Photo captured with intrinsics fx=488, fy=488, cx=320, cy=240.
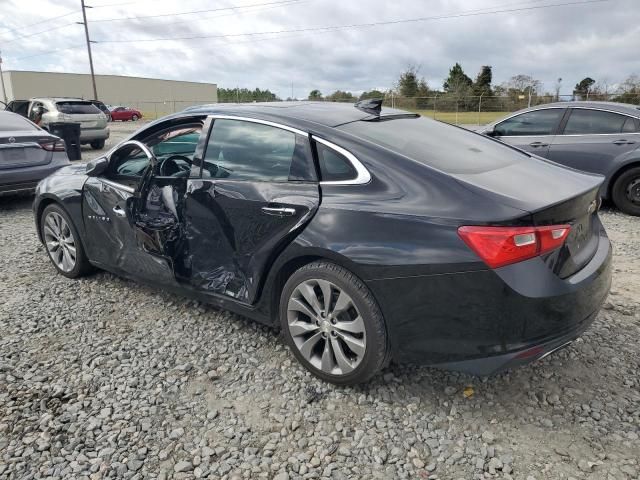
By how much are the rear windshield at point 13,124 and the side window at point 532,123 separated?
7252 millimetres

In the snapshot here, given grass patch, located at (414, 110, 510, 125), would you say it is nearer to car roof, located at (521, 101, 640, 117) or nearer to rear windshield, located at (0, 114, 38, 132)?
car roof, located at (521, 101, 640, 117)

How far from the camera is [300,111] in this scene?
3016mm

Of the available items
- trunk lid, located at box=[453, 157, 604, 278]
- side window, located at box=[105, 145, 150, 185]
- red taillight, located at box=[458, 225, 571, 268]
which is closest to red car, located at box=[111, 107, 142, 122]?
side window, located at box=[105, 145, 150, 185]

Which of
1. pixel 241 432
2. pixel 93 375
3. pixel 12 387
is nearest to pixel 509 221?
pixel 241 432

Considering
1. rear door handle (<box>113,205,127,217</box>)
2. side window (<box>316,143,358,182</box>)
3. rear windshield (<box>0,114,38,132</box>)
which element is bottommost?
rear door handle (<box>113,205,127,217</box>)

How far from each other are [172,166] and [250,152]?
960 mm

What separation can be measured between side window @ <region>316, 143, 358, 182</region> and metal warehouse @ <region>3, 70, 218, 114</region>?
43.9m

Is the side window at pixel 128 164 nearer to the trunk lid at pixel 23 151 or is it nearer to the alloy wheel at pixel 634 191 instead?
the trunk lid at pixel 23 151

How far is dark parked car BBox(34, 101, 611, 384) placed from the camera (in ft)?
7.15

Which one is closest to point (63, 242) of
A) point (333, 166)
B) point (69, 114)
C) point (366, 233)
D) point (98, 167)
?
point (98, 167)

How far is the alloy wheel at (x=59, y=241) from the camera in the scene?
4262 millimetres

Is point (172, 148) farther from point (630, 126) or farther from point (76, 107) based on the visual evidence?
point (76, 107)

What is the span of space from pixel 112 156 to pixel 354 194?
2249 mm

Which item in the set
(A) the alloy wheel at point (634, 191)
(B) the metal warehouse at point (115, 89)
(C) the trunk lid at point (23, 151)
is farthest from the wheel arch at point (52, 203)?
(B) the metal warehouse at point (115, 89)
